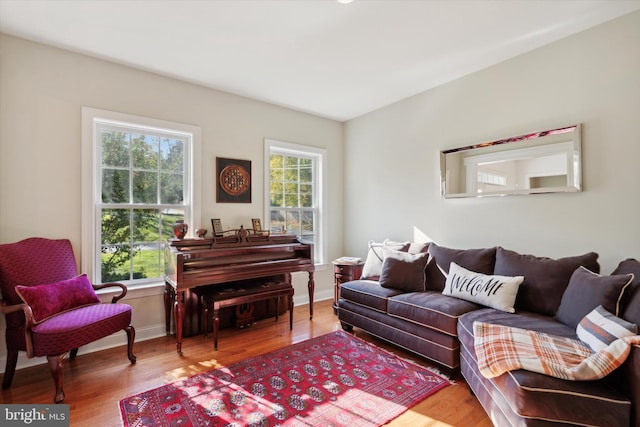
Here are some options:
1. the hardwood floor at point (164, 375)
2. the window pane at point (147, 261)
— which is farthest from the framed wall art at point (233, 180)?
the hardwood floor at point (164, 375)

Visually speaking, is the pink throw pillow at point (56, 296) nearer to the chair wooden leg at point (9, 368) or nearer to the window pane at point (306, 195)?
the chair wooden leg at point (9, 368)

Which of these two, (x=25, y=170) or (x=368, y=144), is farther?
(x=368, y=144)

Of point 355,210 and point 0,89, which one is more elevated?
point 0,89

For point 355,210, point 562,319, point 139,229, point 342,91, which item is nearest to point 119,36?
point 139,229

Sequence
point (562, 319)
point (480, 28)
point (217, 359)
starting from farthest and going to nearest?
point (217, 359), point (480, 28), point (562, 319)

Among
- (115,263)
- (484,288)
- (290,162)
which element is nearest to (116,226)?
(115,263)

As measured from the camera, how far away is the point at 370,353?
2.79 meters

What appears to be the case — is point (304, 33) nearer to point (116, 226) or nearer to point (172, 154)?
point (172, 154)

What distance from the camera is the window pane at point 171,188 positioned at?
3400 mm

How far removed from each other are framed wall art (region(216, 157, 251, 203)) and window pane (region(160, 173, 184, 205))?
0.40 metres

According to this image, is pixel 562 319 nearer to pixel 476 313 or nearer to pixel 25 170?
pixel 476 313

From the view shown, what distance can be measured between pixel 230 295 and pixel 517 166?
3.01 metres

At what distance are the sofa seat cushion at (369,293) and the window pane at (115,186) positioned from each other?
2465 mm

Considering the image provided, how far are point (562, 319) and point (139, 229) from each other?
3.76 metres
